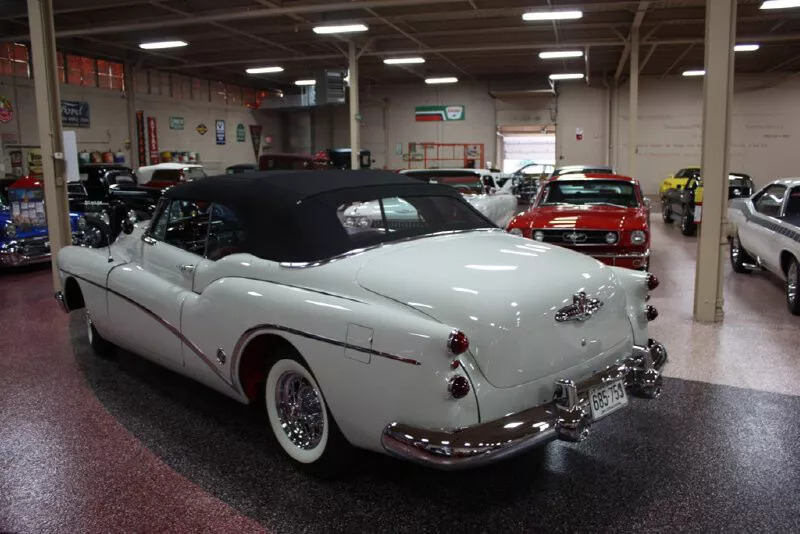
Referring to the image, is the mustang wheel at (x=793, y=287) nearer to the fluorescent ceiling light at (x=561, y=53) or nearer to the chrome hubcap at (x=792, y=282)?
the chrome hubcap at (x=792, y=282)

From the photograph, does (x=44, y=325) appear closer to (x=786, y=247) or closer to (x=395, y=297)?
(x=395, y=297)

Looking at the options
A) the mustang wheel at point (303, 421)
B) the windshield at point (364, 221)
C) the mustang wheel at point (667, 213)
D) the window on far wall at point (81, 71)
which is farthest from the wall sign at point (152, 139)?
the mustang wheel at point (303, 421)

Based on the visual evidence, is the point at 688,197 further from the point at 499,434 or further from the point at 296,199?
the point at 499,434

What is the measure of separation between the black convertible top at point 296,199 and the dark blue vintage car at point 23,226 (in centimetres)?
Answer: 676

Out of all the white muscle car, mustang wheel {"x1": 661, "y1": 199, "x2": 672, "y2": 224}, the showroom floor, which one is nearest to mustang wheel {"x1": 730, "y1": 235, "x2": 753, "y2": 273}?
the white muscle car

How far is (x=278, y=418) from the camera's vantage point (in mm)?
3691

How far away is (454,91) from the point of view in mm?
28547

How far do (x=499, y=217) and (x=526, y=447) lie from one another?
8.25 meters

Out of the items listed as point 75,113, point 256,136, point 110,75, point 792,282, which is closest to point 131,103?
point 110,75

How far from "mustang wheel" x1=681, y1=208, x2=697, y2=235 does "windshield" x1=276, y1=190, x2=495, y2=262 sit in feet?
37.4

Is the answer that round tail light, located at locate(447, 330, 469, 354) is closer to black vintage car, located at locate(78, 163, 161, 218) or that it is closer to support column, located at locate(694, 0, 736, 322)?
support column, located at locate(694, 0, 736, 322)

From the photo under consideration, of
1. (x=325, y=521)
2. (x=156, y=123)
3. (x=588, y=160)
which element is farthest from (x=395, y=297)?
(x=588, y=160)

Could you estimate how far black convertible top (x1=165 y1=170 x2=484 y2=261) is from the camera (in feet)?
11.7

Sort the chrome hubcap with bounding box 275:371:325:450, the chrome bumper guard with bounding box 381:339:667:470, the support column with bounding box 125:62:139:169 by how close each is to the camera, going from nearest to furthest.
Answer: the chrome bumper guard with bounding box 381:339:667:470
the chrome hubcap with bounding box 275:371:325:450
the support column with bounding box 125:62:139:169
